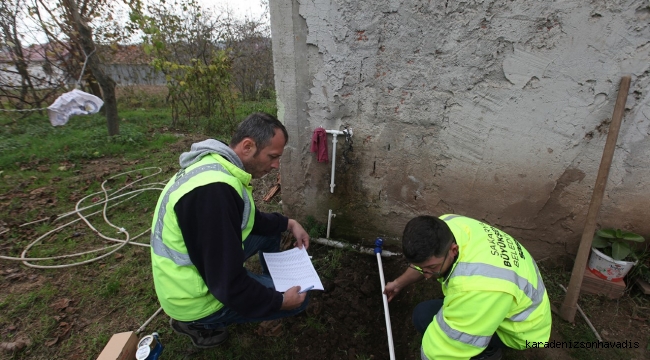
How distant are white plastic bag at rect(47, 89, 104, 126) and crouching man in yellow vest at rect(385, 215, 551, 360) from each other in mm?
5641

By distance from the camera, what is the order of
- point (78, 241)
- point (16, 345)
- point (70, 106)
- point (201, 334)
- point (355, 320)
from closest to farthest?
point (201, 334) → point (16, 345) → point (355, 320) → point (78, 241) → point (70, 106)

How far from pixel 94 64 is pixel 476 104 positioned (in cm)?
650

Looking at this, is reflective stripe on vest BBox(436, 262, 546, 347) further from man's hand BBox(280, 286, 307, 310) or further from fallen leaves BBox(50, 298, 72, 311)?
fallen leaves BBox(50, 298, 72, 311)

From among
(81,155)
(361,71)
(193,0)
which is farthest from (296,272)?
(193,0)

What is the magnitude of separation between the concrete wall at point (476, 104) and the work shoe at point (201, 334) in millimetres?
1539

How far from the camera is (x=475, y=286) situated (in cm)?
126

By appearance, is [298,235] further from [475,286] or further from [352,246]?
[475,286]

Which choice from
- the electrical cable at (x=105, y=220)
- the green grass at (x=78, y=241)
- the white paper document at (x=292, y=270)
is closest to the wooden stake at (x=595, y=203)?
the white paper document at (x=292, y=270)

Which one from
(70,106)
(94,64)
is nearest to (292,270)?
(70,106)

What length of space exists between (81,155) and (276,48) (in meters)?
4.67

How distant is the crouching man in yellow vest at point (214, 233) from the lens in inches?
54.1

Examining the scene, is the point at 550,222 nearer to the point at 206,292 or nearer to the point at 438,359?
the point at 438,359

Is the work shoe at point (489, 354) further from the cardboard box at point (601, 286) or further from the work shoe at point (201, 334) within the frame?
the work shoe at point (201, 334)

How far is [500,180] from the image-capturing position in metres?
2.51
